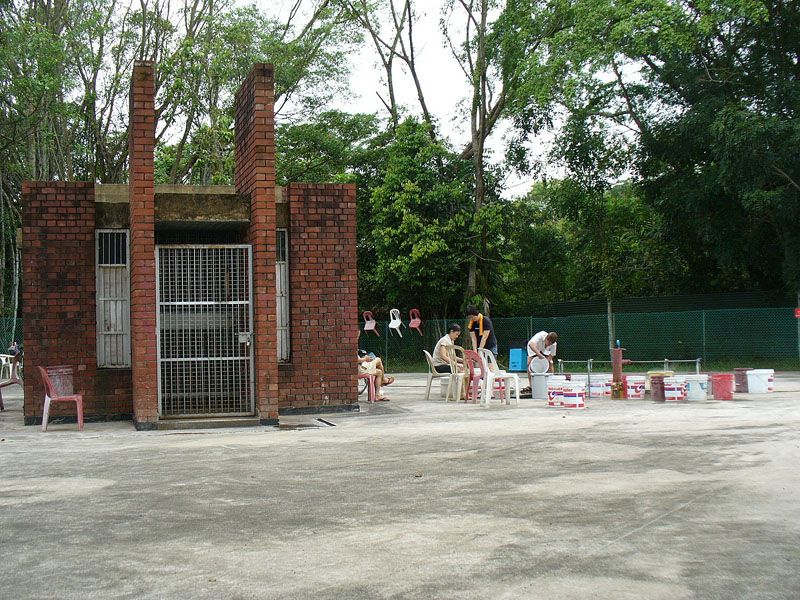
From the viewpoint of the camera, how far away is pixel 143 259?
12812mm

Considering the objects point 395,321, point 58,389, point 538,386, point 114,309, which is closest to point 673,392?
point 538,386

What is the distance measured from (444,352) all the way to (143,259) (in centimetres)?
652

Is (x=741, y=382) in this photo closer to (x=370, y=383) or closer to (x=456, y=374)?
(x=456, y=374)

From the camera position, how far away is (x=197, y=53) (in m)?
29.9

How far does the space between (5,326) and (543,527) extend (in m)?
32.0

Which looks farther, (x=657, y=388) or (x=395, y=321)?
(x=395, y=321)

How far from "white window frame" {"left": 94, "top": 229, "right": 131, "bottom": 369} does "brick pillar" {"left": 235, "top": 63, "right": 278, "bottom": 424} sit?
2114 millimetres

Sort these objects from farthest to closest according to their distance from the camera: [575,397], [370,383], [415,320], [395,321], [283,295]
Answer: [415,320]
[395,321]
[370,383]
[575,397]
[283,295]

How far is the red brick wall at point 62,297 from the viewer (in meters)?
13.9

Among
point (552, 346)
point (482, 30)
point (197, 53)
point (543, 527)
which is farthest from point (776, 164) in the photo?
point (543, 527)

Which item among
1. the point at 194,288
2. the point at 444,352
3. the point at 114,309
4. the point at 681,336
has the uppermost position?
the point at 194,288

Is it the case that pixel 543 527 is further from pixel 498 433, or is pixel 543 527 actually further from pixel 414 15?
pixel 414 15

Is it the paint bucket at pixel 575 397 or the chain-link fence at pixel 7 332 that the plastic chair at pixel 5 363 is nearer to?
the chain-link fence at pixel 7 332

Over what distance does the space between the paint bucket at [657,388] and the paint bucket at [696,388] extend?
47cm
